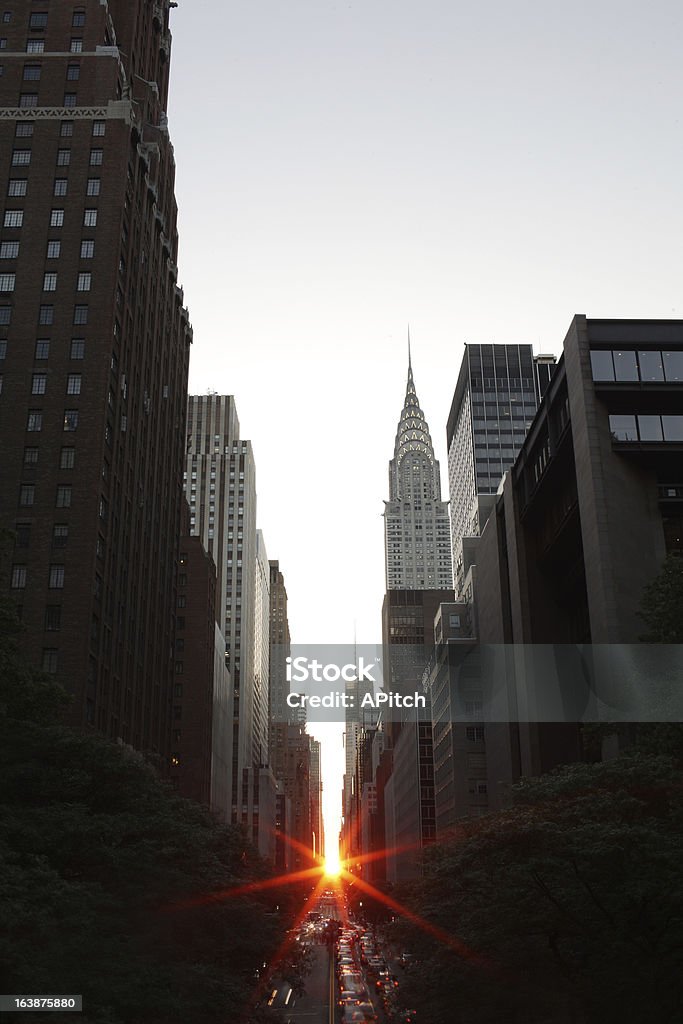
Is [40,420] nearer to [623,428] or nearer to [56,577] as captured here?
[56,577]

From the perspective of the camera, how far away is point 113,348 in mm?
77875

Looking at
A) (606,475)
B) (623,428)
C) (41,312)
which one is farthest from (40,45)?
(606,475)

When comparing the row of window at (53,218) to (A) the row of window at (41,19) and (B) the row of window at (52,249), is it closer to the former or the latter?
(B) the row of window at (52,249)

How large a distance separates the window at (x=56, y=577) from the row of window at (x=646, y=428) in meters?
39.5

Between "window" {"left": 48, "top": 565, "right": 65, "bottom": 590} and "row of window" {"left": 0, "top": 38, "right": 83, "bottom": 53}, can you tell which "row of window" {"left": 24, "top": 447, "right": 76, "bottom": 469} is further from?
"row of window" {"left": 0, "top": 38, "right": 83, "bottom": 53}

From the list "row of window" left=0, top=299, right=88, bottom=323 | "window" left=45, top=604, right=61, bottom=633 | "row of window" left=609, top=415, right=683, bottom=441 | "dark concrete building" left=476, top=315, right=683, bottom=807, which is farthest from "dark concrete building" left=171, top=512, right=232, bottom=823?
"row of window" left=609, top=415, right=683, bottom=441

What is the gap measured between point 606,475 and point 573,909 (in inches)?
1058

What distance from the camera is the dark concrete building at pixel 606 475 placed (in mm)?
50781

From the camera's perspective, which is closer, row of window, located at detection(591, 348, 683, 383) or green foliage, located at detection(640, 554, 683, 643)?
green foliage, located at detection(640, 554, 683, 643)

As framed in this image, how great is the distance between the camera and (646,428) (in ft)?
176

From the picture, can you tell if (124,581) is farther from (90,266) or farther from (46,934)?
(46,934)

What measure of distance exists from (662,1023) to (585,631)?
3819 cm

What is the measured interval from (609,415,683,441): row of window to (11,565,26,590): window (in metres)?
41.7

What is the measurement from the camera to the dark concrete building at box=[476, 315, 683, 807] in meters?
50.8
